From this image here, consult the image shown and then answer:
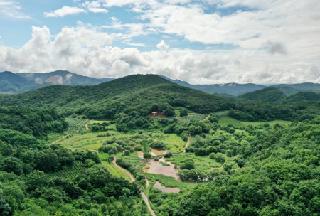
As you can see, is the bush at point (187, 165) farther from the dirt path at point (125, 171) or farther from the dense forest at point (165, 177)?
the dirt path at point (125, 171)

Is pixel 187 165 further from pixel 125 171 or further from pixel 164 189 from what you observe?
pixel 164 189

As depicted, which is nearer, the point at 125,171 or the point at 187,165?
the point at 125,171

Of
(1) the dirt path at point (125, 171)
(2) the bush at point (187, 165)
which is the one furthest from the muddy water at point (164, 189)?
(2) the bush at point (187, 165)

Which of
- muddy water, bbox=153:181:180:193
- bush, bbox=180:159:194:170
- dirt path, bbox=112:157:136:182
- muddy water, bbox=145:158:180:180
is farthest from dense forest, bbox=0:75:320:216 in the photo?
muddy water, bbox=153:181:180:193

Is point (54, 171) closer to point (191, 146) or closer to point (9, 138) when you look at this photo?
point (9, 138)

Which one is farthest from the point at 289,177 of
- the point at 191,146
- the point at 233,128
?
the point at 233,128

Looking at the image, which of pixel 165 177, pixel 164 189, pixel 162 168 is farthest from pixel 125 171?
pixel 164 189

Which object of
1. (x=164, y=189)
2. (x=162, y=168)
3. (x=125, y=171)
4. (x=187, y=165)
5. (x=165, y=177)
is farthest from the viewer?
(x=162, y=168)

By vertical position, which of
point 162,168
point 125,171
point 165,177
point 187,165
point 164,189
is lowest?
point 164,189

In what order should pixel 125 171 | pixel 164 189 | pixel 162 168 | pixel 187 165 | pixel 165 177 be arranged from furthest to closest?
pixel 162 168, pixel 187 165, pixel 125 171, pixel 165 177, pixel 164 189

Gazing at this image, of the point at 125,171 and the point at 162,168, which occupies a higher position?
the point at 125,171

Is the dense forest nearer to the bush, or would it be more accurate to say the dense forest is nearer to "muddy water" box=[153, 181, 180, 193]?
the bush
